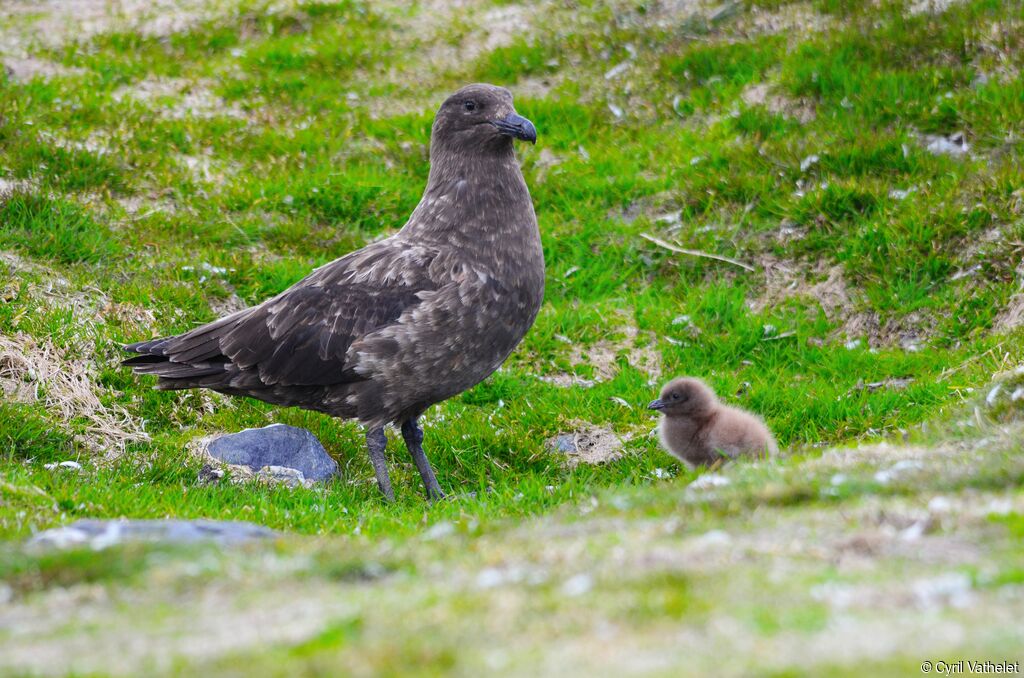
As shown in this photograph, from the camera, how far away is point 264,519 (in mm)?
6719

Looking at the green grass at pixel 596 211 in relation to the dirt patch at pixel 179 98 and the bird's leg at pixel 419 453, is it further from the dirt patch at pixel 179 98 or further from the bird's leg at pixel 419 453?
the bird's leg at pixel 419 453

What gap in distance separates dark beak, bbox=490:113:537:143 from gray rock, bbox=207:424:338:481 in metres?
2.60

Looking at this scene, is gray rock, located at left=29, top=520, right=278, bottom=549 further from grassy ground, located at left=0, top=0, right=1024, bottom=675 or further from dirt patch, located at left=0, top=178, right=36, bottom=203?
dirt patch, located at left=0, top=178, right=36, bottom=203

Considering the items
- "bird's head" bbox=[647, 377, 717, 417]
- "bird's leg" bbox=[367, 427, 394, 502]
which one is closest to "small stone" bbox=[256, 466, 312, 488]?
"bird's leg" bbox=[367, 427, 394, 502]

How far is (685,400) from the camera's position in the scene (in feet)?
25.5

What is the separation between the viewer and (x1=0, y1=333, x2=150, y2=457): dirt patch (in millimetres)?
8039

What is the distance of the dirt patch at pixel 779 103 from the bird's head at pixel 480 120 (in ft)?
13.4

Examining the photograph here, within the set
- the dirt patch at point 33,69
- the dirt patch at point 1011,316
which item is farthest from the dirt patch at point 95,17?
the dirt patch at point 1011,316

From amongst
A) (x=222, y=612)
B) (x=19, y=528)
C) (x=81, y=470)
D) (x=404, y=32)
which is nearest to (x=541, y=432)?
(x=81, y=470)

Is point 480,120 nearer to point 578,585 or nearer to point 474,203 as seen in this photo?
point 474,203

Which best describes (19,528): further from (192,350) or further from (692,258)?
(692,258)

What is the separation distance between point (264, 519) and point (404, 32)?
8443 millimetres

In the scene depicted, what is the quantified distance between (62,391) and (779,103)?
720cm

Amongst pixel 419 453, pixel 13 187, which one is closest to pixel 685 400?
pixel 419 453
